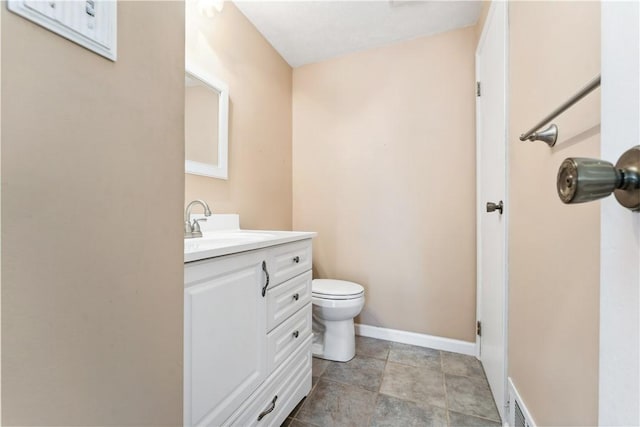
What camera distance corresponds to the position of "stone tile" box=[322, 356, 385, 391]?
4.99 feet

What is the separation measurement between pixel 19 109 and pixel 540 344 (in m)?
1.37

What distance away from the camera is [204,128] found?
147 centimetres

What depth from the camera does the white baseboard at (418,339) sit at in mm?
1826

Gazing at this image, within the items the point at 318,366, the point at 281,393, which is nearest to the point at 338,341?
the point at 318,366

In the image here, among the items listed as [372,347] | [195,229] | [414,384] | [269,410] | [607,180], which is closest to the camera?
[607,180]

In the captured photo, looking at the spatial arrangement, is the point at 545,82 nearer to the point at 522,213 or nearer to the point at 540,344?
the point at 522,213

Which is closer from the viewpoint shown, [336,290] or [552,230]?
[552,230]

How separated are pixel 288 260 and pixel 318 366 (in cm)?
91

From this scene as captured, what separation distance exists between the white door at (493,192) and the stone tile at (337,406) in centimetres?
64

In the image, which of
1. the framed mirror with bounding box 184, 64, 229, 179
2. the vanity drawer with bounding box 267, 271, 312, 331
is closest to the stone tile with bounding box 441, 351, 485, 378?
the vanity drawer with bounding box 267, 271, 312, 331

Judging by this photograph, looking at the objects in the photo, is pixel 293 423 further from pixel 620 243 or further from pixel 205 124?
pixel 205 124

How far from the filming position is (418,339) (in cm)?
194

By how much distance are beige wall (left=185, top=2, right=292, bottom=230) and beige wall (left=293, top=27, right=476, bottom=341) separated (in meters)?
0.19

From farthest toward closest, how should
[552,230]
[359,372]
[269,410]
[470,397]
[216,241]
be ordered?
[359,372] → [470,397] → [216,241] → [269,410] → [552,230]
